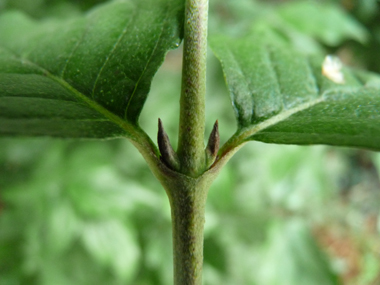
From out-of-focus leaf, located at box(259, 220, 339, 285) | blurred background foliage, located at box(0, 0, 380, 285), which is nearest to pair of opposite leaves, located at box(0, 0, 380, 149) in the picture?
blurred background foliage, located at box(0, 0, 380, 285)

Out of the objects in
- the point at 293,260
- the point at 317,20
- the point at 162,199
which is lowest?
the point at 293,260

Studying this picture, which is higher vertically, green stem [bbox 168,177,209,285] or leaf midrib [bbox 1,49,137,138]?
leaf midrib [bbox 1,49,137,138]

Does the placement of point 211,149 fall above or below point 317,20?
below

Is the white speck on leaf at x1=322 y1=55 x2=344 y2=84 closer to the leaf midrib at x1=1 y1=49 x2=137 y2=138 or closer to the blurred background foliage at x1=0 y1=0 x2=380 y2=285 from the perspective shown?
the leaf midrib at x1=1 y1=49 x2=137 y2=138

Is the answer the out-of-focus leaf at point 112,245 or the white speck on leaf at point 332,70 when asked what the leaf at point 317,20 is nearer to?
the white speck on leaf at point 332,70

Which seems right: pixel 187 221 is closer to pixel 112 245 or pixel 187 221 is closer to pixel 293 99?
pixel 293 99

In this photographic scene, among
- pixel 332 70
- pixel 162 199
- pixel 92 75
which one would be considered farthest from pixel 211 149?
pixel 162 199
